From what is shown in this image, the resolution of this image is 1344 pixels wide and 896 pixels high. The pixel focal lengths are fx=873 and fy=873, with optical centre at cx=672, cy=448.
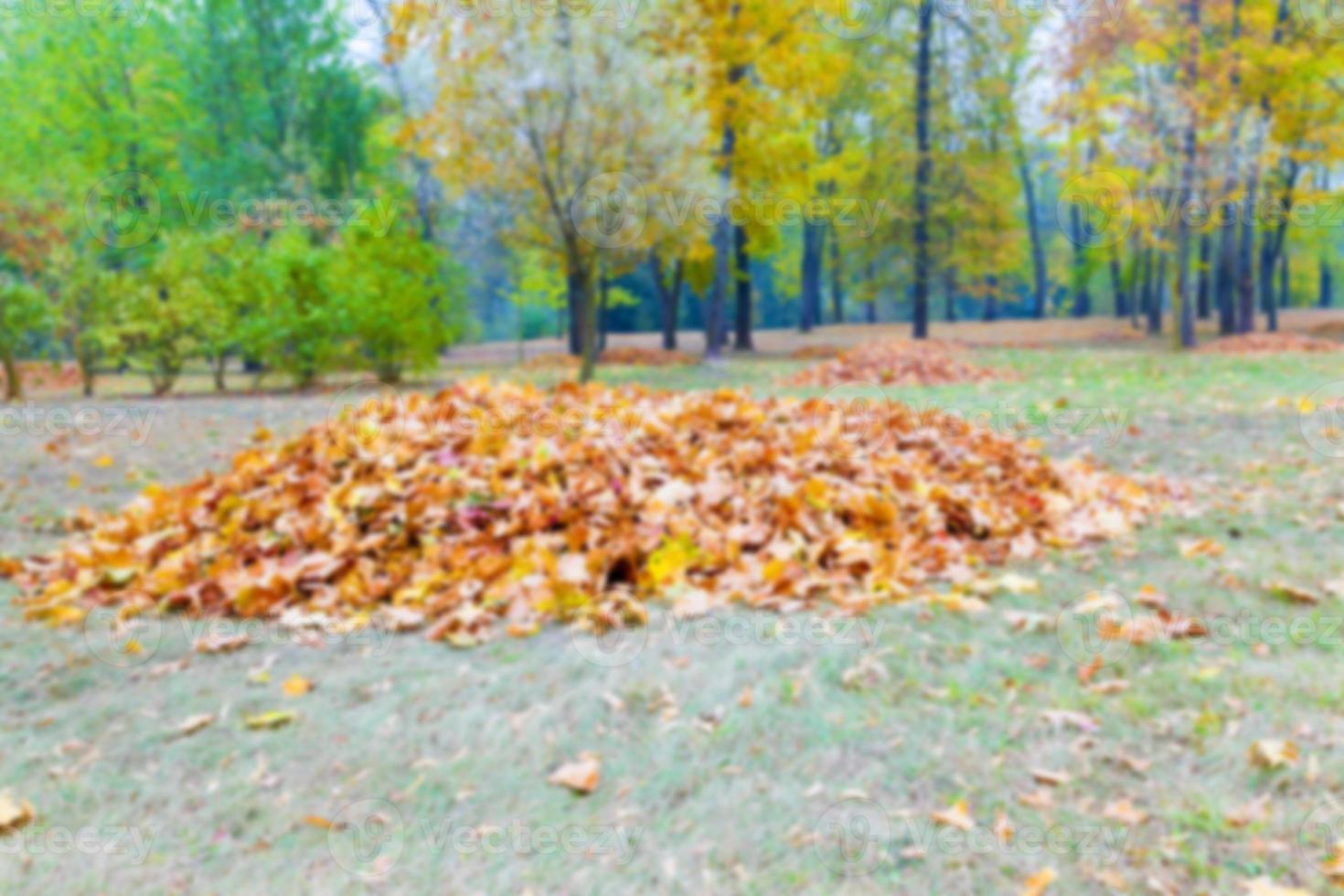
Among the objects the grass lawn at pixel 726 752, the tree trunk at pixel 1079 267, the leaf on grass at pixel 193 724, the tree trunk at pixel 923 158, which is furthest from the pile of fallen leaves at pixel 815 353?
the leaf on grass at pixel 193 724

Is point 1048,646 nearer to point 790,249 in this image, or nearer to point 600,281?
point 600,281

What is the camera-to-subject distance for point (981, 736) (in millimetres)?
2693

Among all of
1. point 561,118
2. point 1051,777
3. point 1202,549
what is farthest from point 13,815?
point 561,118

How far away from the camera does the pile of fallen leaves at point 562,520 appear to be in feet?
13.0

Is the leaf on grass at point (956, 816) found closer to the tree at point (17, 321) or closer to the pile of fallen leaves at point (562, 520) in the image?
the pile of fallen leaves at point (562, 520)

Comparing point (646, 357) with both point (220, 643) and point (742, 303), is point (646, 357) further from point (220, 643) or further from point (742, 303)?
point (220, 643)

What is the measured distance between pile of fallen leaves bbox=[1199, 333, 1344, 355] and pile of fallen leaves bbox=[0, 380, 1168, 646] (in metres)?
12.3

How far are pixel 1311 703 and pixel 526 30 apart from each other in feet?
33.6

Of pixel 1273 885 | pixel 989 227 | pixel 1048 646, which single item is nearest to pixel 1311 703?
pixel 1048 646

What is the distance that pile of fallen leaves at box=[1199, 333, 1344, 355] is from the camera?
50.2ft

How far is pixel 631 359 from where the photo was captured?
751 inches

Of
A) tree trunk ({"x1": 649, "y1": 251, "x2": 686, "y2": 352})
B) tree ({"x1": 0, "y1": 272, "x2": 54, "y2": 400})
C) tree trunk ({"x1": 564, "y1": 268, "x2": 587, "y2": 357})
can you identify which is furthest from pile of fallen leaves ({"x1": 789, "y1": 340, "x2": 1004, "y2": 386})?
A: tree ({"x1": 0, "y1": 272, "x2": 54, "y2": 400})

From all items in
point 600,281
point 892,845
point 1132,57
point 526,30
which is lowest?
point 892,845

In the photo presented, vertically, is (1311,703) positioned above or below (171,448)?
below
